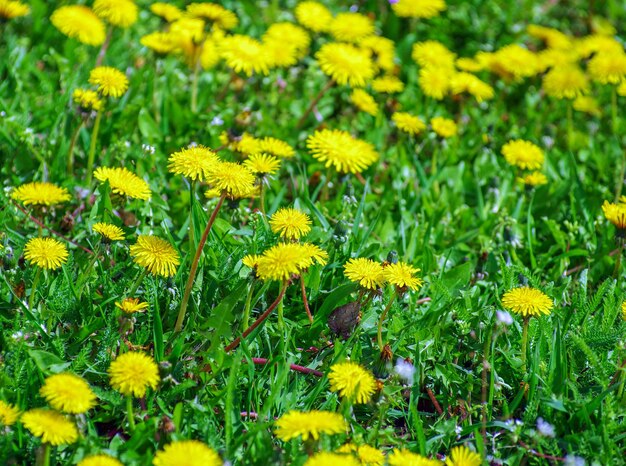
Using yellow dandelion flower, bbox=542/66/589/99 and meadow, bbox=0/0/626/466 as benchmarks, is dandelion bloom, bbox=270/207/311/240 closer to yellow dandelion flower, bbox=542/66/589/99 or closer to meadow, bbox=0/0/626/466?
meadow, bbox=0/0/626/466

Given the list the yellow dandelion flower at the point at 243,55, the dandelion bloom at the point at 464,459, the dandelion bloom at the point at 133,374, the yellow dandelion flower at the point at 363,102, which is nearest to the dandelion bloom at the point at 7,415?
the dandelion bloom at the point at 133,374

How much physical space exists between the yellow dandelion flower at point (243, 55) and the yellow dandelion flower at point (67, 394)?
1.76 metres

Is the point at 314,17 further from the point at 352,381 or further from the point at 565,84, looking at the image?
the point at 352,381

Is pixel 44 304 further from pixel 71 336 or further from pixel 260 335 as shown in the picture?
pixel 260 335

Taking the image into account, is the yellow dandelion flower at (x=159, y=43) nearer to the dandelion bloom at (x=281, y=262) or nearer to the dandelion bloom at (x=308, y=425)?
the dandelion bloom at (x=281, y=262)

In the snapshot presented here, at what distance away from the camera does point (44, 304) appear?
2443 mm

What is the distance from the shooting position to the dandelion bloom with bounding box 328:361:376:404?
209 centimetres

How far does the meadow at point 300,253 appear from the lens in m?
2.14

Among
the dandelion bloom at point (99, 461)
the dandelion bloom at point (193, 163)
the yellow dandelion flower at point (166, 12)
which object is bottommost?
the dandelion bloom at point (99, 461)

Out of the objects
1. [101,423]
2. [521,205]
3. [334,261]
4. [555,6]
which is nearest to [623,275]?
[521,205]

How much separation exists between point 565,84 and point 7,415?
299 cm

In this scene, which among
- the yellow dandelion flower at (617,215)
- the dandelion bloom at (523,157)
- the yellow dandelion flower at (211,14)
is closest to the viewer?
the yellow dandelion flower at (617,215)

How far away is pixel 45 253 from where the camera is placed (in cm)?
229

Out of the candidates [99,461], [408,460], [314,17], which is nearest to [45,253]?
[99,461]
